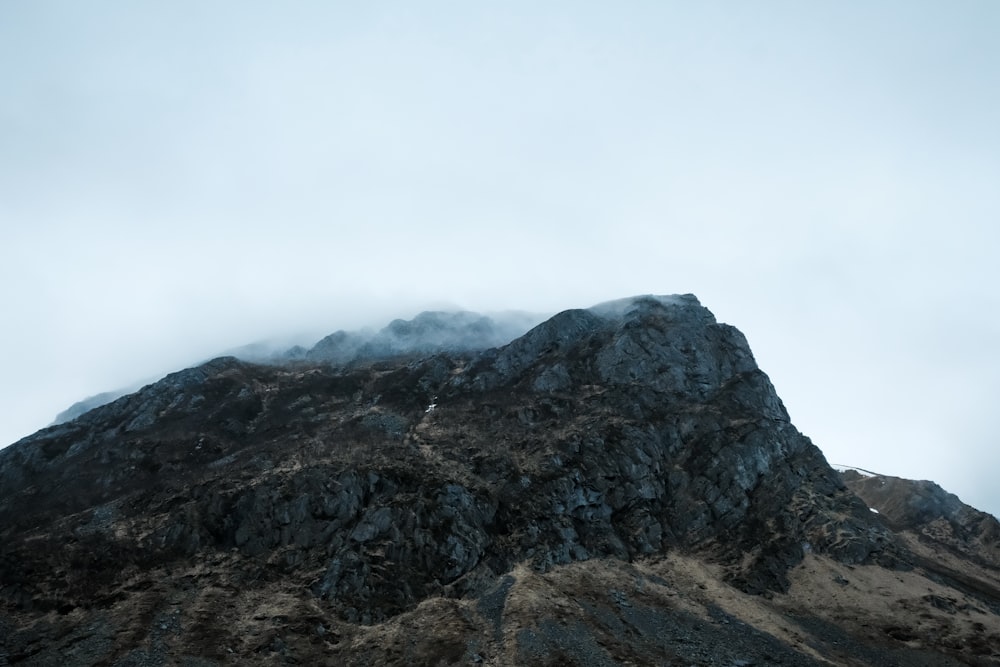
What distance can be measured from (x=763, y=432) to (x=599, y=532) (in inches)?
1134

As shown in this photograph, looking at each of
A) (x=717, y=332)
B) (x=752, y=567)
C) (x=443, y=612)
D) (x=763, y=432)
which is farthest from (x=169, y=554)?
(x=717, y=332)

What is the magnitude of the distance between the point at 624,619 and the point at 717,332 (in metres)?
61.6

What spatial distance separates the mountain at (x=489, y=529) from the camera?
4494cm

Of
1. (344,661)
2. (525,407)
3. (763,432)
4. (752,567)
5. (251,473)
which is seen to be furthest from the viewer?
(525,407)

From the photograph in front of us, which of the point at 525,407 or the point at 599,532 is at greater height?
the point at 525,407

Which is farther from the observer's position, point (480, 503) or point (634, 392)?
point (634, 392)

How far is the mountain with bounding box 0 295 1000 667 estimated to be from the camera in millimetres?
44938

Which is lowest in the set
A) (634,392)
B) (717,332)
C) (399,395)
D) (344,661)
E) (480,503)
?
(344,661)

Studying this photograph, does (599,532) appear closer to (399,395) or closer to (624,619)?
(624,619)

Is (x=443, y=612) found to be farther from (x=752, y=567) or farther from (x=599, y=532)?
(x=752, y=567)

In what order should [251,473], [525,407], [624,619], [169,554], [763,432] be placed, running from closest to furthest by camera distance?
[624,619]
[169,554]
[251,473]
[763,432]
[525,407]

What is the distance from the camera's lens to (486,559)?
56.6 meters

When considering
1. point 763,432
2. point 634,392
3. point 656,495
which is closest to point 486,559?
point 656,495

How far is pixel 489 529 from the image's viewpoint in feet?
198
